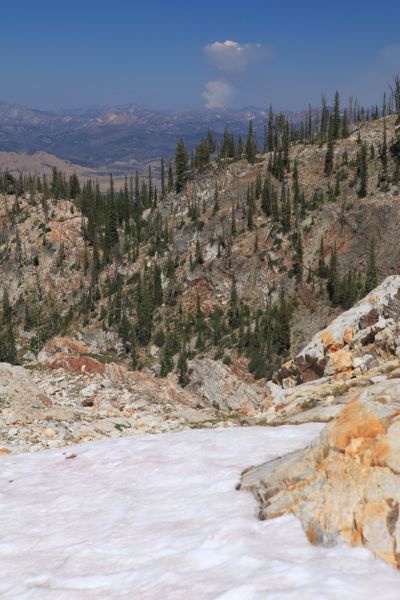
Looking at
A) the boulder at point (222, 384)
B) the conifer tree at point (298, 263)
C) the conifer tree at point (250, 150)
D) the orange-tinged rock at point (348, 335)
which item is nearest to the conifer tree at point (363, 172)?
the conifer tree at point (298, 263)

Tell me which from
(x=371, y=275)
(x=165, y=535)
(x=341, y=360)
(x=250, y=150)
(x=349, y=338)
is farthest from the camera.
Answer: (x=250, y=150)

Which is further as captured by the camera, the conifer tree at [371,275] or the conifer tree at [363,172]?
the conifer tree at [363,172]

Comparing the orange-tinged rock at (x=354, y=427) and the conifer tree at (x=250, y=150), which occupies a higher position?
the conifer tree at (x=250, y=150)

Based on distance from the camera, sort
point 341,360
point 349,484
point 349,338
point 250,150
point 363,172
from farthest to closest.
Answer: point 250,150 → point 363,172 → point 349,338 → point 341,360 → point 349,484

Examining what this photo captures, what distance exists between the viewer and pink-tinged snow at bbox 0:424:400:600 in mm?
7031

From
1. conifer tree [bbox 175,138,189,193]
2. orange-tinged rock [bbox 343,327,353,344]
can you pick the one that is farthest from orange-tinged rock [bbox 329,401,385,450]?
conifer tree [bbox 175,138,189,193]

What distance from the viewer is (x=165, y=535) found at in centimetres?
953

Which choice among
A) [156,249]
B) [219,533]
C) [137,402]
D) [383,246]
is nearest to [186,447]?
[219,533]

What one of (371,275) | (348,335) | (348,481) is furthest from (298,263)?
(348,481)

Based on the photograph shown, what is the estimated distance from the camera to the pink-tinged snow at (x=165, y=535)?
7.03m

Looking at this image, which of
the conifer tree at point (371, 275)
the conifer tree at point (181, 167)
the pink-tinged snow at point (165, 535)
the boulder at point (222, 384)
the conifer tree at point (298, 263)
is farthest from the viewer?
the conifer tree at point (181, 167)

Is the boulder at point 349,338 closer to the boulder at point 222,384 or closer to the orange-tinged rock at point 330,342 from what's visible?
the orange-tinged rock at point 330,342

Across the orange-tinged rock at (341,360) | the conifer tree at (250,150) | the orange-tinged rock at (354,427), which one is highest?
the conifer tree at (250,150)

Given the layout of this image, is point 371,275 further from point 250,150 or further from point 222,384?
point 250,150
